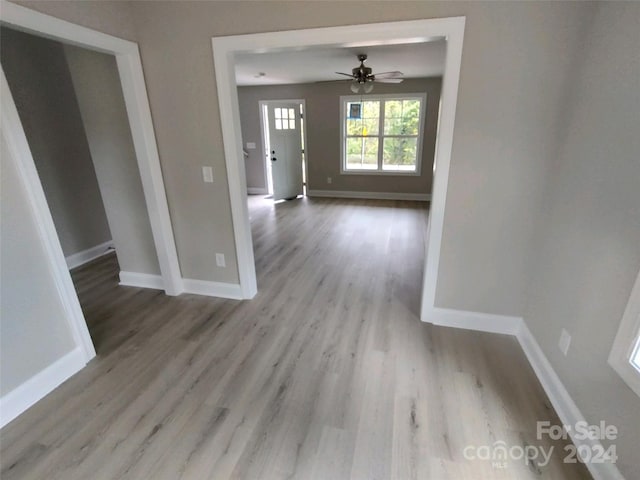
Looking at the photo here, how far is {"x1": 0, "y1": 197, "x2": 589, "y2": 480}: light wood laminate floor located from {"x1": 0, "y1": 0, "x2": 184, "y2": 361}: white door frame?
0.36m

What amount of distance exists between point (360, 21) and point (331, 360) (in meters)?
2.17

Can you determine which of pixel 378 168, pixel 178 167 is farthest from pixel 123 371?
pixel 378 168

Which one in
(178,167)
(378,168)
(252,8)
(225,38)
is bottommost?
(378,168)

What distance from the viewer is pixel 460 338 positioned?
2270 mm

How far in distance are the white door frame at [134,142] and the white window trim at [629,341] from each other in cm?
281

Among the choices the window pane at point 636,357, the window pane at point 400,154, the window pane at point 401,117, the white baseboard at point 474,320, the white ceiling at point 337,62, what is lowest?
the white baseboard at point 474,320

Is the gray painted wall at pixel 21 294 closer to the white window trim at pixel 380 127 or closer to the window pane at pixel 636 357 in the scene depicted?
the window pane at pixel 636 357

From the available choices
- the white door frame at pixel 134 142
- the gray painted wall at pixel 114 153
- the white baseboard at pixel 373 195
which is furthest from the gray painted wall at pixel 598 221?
the white baseboard at pixel 373 195

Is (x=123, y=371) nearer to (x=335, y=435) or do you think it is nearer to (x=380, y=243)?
(x=335, y=435)

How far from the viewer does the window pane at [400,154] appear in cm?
636

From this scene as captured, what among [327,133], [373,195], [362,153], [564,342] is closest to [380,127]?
[362,153]

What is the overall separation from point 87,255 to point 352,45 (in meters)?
3.77

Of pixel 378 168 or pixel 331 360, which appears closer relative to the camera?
pixel 331 360

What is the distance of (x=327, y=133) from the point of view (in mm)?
6641
